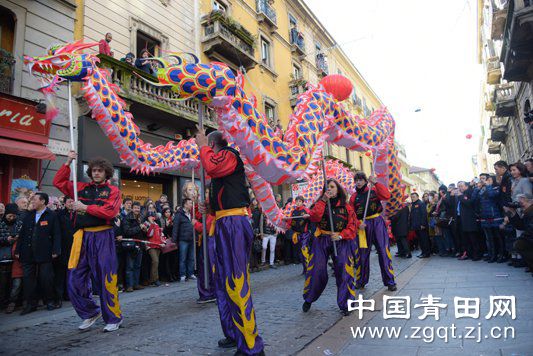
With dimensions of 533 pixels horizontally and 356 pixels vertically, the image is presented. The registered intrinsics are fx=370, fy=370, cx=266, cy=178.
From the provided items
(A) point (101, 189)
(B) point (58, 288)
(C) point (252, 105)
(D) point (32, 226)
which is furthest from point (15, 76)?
(C) point (252, 105)

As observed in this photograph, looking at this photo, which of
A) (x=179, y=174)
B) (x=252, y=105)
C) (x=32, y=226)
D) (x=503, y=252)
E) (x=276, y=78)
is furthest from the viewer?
(x=276, y=78)

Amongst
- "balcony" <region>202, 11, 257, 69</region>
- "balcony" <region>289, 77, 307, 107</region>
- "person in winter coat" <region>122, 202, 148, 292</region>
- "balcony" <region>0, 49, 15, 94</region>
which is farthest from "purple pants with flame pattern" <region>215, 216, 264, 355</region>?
"balcony" <region>289, 77, 307, 107</region>

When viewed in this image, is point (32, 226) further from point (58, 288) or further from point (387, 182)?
point (387, 182)

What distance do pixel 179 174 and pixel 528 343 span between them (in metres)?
11.3

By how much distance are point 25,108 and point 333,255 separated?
25.8 ft

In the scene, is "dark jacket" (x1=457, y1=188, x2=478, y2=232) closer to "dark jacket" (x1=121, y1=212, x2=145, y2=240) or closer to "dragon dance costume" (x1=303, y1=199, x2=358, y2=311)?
"dragon dance costume" (x1=303, y1=199, x2=358, y2=311)

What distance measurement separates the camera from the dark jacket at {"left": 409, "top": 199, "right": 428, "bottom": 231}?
11.3 metres

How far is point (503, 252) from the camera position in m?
8.47

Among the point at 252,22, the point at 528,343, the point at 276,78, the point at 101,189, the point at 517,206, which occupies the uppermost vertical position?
the point at 252,22

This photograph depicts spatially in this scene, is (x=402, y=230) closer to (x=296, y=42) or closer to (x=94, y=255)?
(x=94, y=255)

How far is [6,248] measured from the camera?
6219 millimetres

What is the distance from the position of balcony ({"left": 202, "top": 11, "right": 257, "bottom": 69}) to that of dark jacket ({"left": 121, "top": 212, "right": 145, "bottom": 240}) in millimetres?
8443

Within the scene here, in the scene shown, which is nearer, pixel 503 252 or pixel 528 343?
pixel 528 343

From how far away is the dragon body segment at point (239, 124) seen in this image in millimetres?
3486
